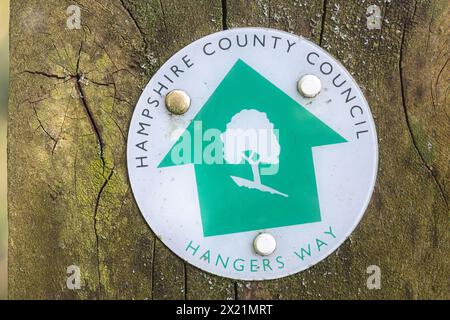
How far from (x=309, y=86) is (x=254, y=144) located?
184 millimetres

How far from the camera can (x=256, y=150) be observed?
169cm

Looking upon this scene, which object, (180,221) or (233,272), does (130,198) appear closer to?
(180,221)

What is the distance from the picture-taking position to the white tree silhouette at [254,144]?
169 centimetres

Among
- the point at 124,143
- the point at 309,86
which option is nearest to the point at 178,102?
the point at 124,143

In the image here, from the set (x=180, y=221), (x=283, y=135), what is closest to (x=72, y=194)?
(x=180, y=221)

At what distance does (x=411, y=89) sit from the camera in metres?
1.70

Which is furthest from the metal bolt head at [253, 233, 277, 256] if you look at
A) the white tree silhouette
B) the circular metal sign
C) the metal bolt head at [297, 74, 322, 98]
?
the metal bolt head at [297, 74, 322, 98]

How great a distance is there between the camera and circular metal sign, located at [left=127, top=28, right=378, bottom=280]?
A: 66.6 inches

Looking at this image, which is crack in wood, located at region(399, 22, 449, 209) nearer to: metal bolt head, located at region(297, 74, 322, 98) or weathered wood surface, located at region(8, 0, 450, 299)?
weathered wood surface, located at region(8, 0, 450, 299)

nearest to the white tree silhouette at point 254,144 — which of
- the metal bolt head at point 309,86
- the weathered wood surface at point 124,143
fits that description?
the metal bolt head at point 309,86

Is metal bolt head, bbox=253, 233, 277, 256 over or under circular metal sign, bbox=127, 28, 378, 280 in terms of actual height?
under

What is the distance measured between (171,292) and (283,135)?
0.46 m

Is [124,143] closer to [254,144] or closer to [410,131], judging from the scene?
[254,144]

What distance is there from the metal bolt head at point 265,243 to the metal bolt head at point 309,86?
0.34 metres
